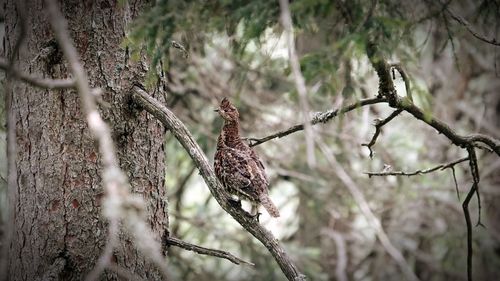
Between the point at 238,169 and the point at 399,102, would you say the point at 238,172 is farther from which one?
the point at 399,102

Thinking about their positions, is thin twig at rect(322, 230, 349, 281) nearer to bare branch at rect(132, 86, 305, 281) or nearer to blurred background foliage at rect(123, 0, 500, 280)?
blurred background foliage at rect(123, 0, 500, 280)

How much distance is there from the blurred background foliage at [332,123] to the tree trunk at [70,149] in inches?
8.7

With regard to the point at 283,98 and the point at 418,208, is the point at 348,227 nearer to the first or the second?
the point at 418,208

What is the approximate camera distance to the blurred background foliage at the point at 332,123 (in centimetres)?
270

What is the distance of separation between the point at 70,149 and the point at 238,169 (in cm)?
123

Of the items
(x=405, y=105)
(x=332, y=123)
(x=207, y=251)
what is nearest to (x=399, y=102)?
(x=405, y=105)

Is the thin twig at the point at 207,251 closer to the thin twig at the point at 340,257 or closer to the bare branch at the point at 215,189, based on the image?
the bare branch at the point at 215,189

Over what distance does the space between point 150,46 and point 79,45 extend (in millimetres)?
675

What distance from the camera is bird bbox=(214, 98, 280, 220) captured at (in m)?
3.79

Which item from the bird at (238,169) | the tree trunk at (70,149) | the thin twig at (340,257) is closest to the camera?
the tree trunk at (70,149)

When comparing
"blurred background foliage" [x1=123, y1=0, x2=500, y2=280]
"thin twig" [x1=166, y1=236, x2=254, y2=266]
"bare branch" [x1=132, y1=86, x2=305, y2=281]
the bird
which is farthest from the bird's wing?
"bare branch" [x1=132, y1=86, x2=305, y2=281]

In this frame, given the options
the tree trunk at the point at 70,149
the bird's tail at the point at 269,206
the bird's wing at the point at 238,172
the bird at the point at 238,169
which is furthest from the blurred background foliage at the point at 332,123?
the bird's tail at the point at 269,206

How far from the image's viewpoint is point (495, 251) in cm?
888

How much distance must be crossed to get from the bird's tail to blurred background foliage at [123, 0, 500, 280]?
0.73 meters
